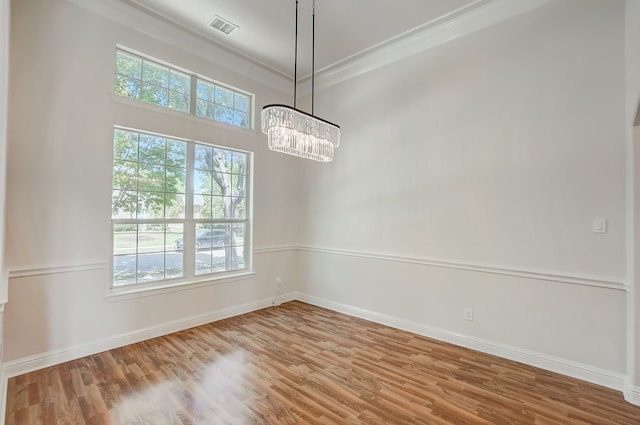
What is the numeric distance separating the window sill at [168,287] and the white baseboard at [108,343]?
0.38 meters

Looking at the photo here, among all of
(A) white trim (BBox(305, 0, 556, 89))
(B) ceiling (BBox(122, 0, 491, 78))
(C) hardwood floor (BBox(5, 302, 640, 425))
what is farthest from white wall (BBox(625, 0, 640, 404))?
(B) ceiling (BBox(122, 0, 491, 78))

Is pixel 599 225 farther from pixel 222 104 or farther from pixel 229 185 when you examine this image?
pixel 222 104

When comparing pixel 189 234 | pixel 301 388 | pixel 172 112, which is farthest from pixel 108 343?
pixel 172 112

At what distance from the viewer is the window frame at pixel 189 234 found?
3.22 m

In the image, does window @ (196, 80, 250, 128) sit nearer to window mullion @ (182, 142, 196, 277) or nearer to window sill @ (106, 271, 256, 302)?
window mullion @ (182, 142, 196, 277)

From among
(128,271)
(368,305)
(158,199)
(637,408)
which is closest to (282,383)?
(368,305)

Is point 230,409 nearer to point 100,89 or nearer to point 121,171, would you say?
point 121,171

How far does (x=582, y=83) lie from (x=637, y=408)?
2.59 metres

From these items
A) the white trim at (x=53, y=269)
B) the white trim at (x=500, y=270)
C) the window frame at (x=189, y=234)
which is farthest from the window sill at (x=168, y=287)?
the white trim at (x=500, y=270)

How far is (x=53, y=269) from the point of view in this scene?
2730 millimetres

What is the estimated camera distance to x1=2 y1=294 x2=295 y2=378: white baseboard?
2566 millimetres

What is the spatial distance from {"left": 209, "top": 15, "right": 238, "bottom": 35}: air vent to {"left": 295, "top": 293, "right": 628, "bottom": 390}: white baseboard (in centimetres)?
386

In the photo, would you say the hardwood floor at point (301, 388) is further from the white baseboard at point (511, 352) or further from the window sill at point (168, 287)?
the window sill at point (168, 287)

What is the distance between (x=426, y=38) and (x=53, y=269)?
4548 millimetres
